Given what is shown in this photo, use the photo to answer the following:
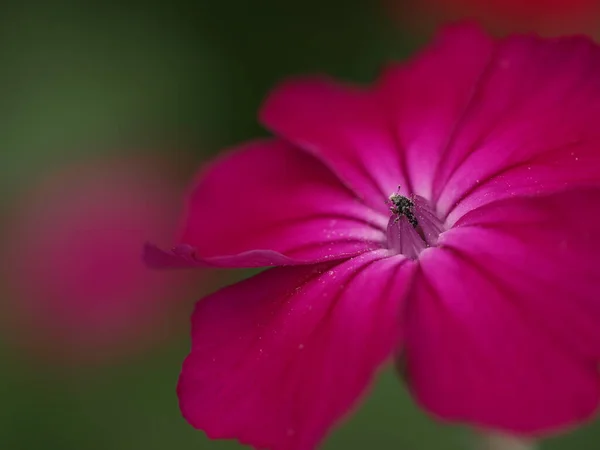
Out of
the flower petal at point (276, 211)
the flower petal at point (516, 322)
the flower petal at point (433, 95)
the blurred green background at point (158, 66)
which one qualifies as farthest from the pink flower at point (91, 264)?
the flower petal at point (516, 322)

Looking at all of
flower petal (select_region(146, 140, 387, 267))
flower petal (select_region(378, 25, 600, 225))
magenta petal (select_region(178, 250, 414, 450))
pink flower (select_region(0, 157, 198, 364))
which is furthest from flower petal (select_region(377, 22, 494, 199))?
pink flower (select_region(0, 157, 198, 364))

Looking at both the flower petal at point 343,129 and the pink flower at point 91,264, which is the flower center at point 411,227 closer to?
the flower petal at point 343,129

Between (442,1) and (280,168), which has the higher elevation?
(442,1)

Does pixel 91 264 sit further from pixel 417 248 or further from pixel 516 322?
pixel 516 322

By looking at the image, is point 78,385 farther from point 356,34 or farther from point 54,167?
point 356,34

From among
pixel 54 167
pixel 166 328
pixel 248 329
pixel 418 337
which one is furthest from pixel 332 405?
pixel 54 167

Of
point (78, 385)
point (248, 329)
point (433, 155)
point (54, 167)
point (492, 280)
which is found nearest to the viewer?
point (492, 280)

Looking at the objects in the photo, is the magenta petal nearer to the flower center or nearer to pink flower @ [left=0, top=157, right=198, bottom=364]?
the flower center

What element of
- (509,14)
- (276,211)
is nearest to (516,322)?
(276,211)
